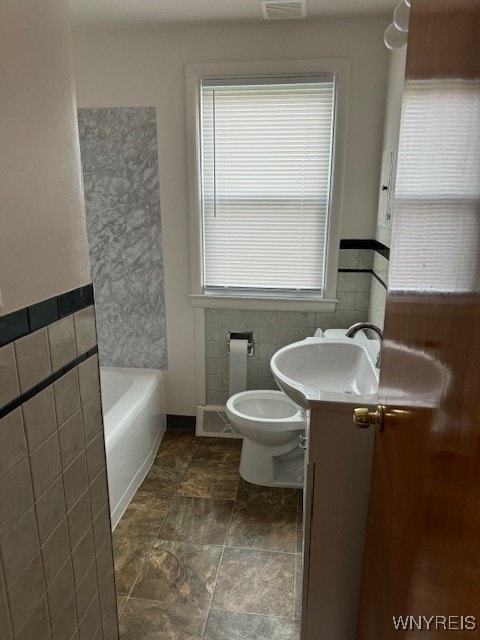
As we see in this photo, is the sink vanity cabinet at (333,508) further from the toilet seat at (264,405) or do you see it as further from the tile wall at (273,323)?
the tile wall at (273,323)

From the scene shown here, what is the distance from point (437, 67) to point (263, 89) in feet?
6.27

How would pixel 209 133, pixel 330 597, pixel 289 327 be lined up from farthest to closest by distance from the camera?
1. pixel 289 327
2. pixel 209 133
3. pixel 330 597

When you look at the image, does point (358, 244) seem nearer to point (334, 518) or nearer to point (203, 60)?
point (203, 60)

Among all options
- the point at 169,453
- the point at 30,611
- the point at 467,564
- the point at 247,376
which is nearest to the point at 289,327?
the point at 247,376

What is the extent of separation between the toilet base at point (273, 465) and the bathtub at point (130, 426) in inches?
23.1

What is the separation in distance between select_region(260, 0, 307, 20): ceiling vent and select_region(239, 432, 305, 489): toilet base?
2147 mm

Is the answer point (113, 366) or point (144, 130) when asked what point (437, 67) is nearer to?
point (144, 130)

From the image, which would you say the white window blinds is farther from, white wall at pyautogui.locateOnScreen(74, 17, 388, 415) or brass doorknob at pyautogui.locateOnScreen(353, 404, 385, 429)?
brass doorknob at pyautogui.locateOnScreen(353, 404, 385, 429)

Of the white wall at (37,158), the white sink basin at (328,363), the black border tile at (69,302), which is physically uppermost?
the white wall at (37,158)

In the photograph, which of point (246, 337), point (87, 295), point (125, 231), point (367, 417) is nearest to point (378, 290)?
point (246, 337)

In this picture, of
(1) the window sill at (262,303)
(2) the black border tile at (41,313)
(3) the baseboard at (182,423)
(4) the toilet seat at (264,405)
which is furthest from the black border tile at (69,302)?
(3) the baseboard at (182,423)

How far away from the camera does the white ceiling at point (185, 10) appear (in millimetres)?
2123

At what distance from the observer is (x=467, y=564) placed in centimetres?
55

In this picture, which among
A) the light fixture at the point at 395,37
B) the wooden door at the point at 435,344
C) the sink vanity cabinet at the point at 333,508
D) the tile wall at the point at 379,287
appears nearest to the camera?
the wooden door at the point at 435,344
